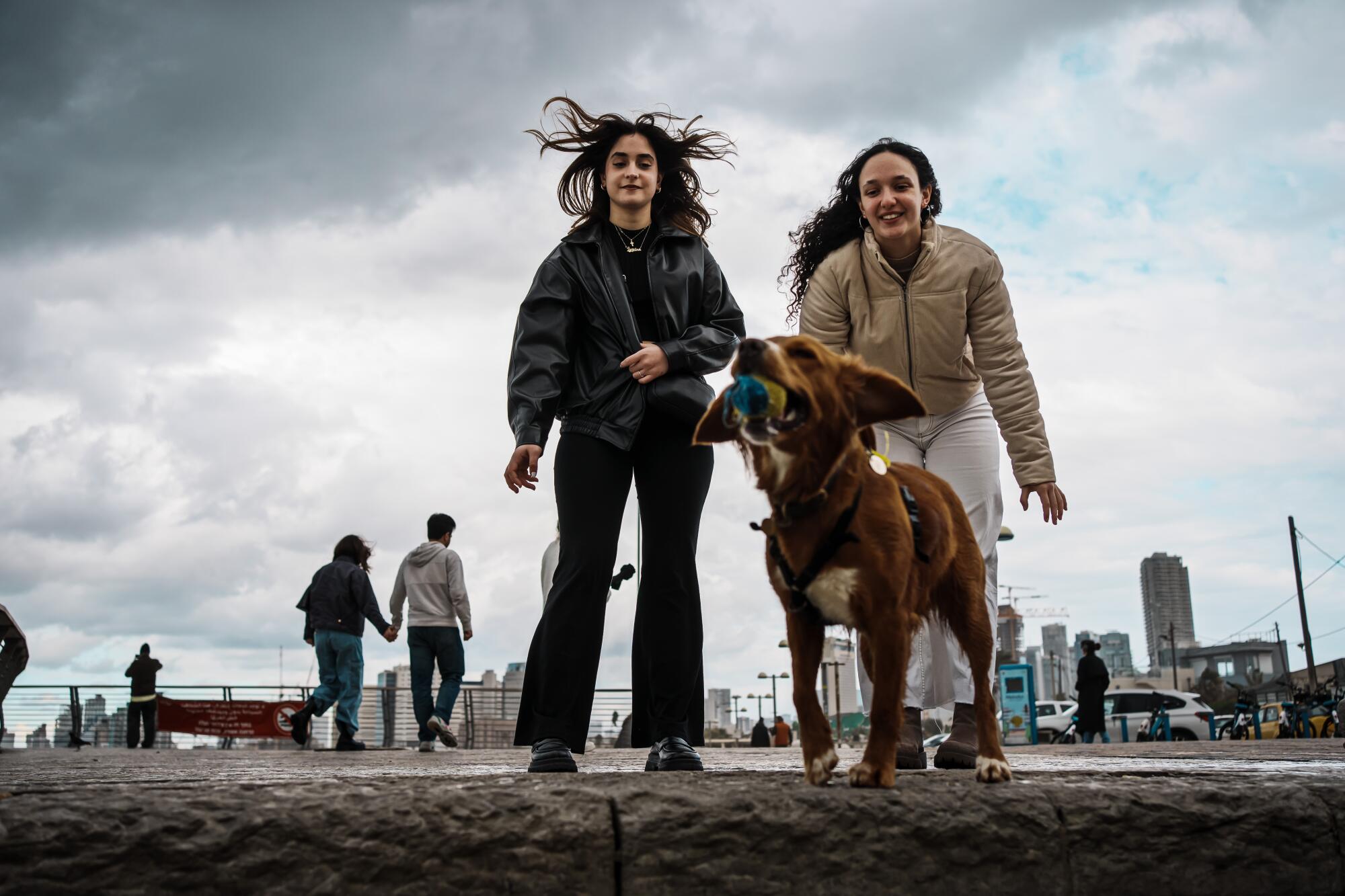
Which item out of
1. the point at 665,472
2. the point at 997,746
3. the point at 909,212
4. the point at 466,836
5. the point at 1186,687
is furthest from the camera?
the point at 1186,687

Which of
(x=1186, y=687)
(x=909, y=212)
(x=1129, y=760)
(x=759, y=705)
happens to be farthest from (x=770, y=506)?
(x=1186, y=687)

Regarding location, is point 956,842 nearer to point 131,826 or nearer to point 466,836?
point 466,836

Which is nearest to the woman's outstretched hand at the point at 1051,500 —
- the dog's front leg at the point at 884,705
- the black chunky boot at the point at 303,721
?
the dog's front leg at the point at 884,705

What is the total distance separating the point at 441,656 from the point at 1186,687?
10841 centimetres

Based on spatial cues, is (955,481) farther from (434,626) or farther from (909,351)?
(434,626)

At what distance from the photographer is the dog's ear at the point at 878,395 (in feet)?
8.23

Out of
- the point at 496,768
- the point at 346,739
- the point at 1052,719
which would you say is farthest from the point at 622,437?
the point at 1052,719

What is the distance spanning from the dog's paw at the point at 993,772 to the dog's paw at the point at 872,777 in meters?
0.37

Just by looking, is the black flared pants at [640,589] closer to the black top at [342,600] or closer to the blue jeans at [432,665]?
the blue jeans at [432,665]

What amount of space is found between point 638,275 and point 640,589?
126 cm

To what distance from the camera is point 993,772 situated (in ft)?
9.30

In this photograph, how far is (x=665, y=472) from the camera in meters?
3.99

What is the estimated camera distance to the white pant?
14.1 ft

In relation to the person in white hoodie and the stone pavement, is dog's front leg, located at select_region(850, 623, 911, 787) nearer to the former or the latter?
the stone pavement
